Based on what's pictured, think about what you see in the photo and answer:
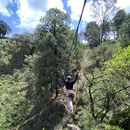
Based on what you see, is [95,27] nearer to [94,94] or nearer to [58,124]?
[58,124]

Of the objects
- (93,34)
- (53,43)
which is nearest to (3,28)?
(93,34)

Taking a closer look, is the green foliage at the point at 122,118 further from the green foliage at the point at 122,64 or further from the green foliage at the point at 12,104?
the green foliage at the point at 12,104

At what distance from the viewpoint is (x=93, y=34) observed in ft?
241

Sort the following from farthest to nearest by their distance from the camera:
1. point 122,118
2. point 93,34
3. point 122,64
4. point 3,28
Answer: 1. point 3,28
2. point 93,34
3. point 122,118
4. point 122,64

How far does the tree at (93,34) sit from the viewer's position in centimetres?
7294

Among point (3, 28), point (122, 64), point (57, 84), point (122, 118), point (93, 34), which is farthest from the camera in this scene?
point (3, 28)

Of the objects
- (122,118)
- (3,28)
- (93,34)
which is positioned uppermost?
(3,28)

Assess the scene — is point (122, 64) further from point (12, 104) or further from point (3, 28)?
point (3, 28)

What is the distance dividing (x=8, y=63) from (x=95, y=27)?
21604 mm

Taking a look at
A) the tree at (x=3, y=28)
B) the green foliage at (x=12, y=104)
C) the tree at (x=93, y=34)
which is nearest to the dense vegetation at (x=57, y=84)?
the green foliage at (x=12, y=104)

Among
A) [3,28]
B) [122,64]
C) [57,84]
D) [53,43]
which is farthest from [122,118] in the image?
[3,28]

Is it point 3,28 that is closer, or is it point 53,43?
point 53,43

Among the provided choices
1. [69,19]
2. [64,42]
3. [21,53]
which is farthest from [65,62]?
[21,53]

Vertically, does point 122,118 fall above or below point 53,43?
below
